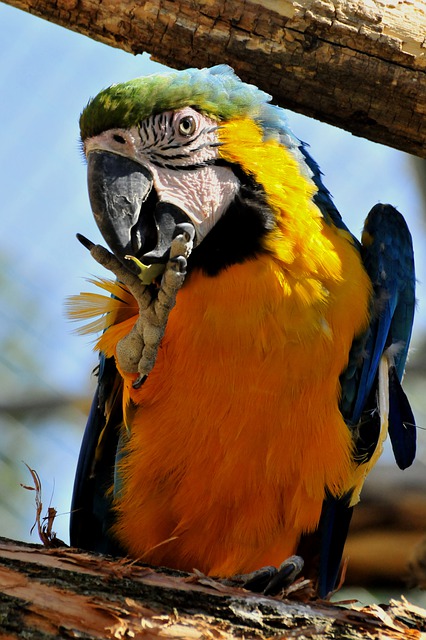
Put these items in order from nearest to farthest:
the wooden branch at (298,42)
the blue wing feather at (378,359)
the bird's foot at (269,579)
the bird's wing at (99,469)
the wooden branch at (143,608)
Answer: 1. the wooden branch at (143,608)
2. the bird's foot at (269,579)
3. the wooden branch at (298,42)
4. the blue wing feather at (378,359)
5. the bird's wing at (99,469)

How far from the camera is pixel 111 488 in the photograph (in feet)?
9.20

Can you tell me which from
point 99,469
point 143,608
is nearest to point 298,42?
point 99,469

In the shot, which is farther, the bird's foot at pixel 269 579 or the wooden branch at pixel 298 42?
the wooden branch at pixel 298 42

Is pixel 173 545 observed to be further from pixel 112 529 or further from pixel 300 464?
pixel 300 464

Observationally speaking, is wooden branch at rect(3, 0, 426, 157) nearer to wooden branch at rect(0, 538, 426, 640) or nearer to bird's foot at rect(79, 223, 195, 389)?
bird's foot at rect(79, 223, 195, 389)

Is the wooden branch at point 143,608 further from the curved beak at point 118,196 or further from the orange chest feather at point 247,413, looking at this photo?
the curved beak at point 118,196

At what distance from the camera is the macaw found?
246 cm

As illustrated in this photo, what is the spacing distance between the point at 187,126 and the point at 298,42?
1.54ft

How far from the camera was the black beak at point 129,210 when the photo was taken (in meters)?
2.34

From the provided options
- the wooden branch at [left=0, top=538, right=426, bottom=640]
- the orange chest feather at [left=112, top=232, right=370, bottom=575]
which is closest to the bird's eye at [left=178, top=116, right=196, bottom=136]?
the orange chest feather at [left=112, top=232, right=370, bottom=575]

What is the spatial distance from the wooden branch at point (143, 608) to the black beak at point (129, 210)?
2.82ft

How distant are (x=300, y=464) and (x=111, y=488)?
694mm

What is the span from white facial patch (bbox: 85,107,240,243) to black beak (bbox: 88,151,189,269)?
3cm

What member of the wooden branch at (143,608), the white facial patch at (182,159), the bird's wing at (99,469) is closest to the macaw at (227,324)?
the white facial patch at (182,159)
